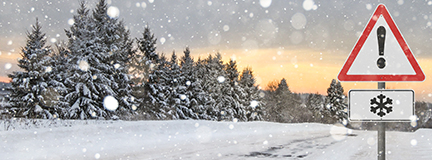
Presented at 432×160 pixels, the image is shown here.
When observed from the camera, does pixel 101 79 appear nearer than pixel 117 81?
Yes

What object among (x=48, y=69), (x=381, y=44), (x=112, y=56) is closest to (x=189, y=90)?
(x=112, y=56)

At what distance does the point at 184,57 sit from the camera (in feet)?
139

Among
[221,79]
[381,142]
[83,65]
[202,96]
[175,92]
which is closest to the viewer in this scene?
[381,142]

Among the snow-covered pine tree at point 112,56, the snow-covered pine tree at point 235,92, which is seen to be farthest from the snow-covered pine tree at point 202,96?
the snow-covered pine tree at point 112,56

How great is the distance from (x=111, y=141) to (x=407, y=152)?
904cm

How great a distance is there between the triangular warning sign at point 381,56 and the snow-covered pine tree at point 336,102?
61.2m

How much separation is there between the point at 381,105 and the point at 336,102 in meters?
62.1

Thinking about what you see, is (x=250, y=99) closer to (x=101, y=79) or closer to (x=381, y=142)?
(x=101, y=79)

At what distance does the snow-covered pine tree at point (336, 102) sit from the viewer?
60.3 m

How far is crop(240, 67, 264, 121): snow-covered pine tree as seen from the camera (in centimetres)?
Result: 4978

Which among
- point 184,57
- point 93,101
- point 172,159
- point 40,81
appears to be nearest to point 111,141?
point 172,159

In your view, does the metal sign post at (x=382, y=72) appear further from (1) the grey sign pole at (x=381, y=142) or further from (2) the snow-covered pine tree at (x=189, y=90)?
(2) the snow-covered pine tree at (x=189, y=90)

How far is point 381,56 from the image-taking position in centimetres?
313

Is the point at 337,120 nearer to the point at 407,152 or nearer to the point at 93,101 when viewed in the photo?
the point at 93,101
